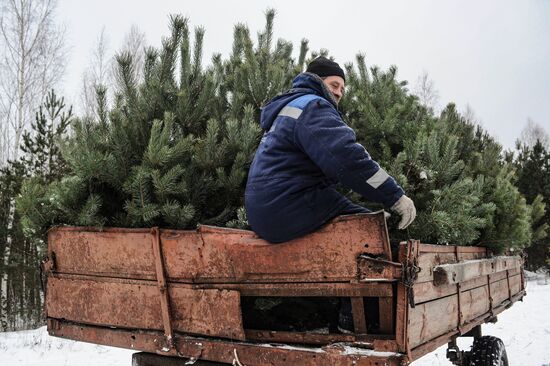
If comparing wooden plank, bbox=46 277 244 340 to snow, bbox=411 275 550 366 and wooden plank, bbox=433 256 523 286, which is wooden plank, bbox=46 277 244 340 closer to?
wooden plank, bbox=433 256 523 286

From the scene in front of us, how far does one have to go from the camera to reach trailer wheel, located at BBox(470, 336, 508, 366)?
130 inches

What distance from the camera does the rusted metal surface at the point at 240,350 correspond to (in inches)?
74.1

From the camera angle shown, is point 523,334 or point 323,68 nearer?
point 323,68

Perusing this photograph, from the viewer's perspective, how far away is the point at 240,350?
2.17 meters

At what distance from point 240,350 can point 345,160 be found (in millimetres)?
1015

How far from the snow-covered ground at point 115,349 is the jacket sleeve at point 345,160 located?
4692 millimetres

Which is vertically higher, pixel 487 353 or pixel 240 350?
pixel 240 350

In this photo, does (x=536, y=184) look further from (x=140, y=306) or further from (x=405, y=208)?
(x=140, y=306)

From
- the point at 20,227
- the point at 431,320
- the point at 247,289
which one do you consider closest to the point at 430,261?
→ the point at 431,320

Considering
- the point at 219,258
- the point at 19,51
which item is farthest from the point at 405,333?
the point at 19,51

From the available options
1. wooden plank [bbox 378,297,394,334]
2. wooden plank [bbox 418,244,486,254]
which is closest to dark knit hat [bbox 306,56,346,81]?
wooden plank [bbox 418,244,486,254]

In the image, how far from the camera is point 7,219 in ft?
35.7

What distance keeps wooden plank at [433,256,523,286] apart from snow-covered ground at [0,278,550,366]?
282 cm

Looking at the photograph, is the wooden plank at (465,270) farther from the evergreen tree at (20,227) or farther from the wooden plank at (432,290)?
the evergreen tree at (20,227)
